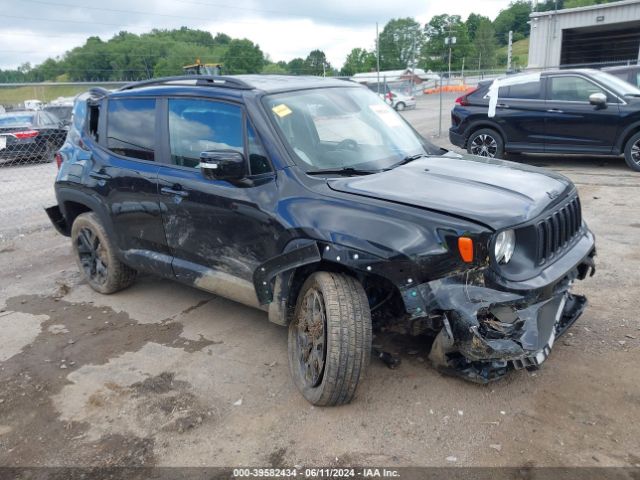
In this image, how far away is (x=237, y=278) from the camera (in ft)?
12.5

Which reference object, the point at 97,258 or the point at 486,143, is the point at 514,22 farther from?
the point at 97,258

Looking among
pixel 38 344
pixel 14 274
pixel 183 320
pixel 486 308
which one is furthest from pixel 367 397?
pixel 14 274

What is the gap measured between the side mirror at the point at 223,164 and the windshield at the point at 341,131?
1.18 feet

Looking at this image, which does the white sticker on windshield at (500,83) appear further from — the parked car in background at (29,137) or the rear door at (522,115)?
the parked car in background at (29,137)

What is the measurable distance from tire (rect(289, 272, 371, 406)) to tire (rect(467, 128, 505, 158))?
7664 mm

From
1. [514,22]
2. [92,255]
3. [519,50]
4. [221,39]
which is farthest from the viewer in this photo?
[514,22]

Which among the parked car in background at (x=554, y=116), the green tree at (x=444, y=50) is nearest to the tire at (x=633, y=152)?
the parked car in background at (x=554, y=116)

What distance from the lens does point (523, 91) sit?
9.98 meters

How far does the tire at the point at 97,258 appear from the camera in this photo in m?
4.96

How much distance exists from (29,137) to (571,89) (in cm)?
1254

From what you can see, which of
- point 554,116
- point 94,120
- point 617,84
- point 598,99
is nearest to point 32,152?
point 94,120

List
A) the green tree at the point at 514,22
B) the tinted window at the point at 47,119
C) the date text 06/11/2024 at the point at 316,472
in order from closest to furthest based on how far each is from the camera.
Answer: the date text 06/11/2024 at the point at 316,472, the tinted window at the point at 47,119, the green tree at the point at 514,22

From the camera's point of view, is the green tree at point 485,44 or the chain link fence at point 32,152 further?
the green tree at point 485,44

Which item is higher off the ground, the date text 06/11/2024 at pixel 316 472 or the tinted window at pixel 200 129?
the tinted window at pixel 200 129
